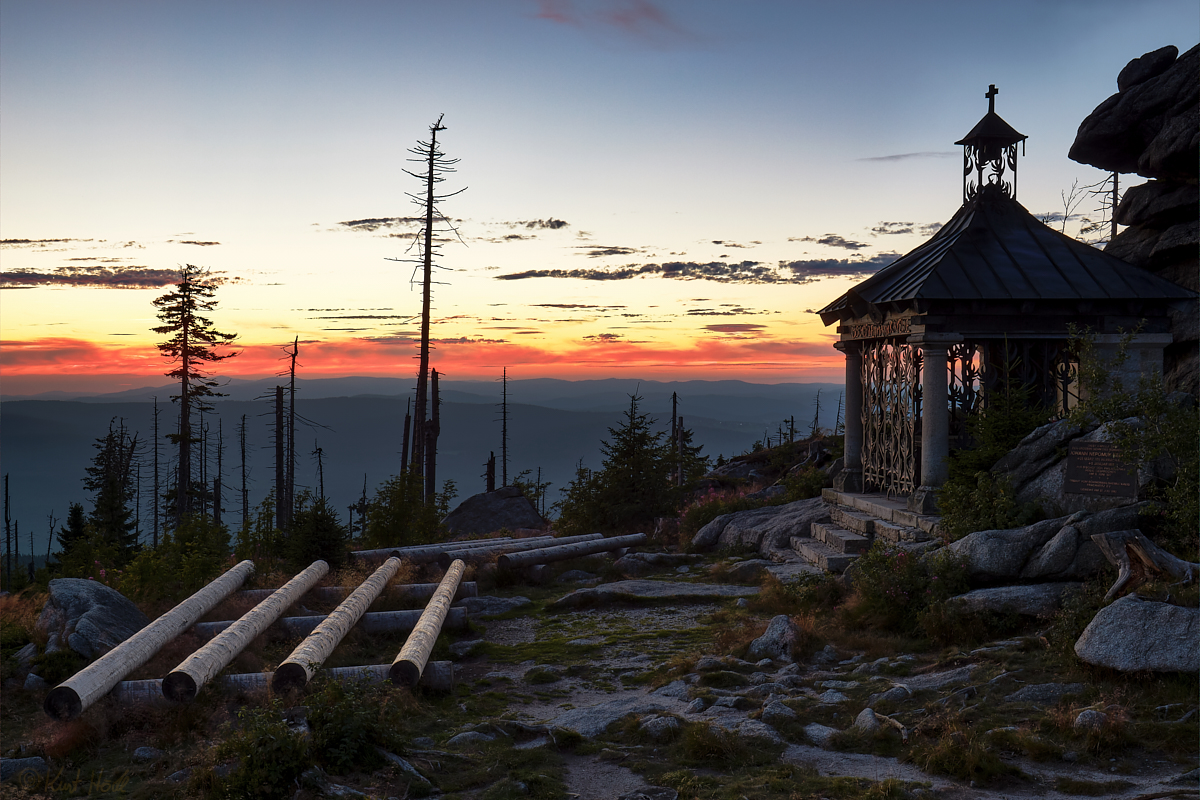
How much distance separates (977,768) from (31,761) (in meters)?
7.80

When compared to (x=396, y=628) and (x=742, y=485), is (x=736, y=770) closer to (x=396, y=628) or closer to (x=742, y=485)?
(x=396, y=628)

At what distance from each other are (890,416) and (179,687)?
536 inches

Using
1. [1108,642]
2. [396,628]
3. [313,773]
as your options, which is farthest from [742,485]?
[313,773]

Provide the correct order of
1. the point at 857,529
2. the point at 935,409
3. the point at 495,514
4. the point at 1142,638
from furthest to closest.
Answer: the point at 495,514
the point at 857,529
the point at 935,409
the point at 1142,638

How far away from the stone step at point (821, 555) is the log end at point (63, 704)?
Answer: 9.94 m

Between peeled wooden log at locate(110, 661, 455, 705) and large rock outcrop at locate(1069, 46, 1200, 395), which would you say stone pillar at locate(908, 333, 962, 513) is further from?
peeled wooden log at locate(110, 661, 455, 705)

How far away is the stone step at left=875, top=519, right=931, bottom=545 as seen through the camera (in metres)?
13.0

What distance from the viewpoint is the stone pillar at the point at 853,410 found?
18625mm

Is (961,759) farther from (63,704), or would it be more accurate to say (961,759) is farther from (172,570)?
(172,570)

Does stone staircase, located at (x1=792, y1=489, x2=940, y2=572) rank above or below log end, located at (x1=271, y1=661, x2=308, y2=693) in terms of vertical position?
above

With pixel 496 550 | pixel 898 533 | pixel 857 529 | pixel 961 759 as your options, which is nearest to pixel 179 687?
pixel 961 759

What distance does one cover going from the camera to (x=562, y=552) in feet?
55.8

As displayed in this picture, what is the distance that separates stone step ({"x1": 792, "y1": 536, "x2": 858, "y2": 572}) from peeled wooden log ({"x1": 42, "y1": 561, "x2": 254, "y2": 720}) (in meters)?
9.38

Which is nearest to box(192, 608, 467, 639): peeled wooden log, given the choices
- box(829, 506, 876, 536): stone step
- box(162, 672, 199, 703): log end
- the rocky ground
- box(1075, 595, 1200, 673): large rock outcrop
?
the rocky ground
